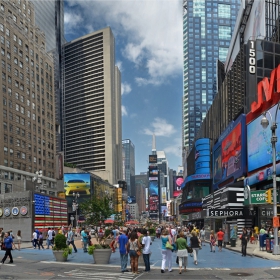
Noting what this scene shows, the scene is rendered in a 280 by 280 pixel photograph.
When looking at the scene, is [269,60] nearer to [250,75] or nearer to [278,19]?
[250,75]

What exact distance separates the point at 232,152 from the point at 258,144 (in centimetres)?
1263

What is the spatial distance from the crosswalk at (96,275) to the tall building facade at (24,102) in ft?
196

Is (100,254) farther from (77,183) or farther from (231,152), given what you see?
(77,183)

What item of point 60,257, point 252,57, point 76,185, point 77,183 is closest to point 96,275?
point 60,257

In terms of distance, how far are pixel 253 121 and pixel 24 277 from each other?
40517 mm

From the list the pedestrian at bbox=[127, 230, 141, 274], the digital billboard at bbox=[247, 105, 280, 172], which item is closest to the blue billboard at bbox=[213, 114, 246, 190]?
the digital billboard at bbox=[247, 105, 280, 172]

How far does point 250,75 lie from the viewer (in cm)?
5903

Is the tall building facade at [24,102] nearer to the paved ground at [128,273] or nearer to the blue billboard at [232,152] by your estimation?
the blue billboard at [232,152]

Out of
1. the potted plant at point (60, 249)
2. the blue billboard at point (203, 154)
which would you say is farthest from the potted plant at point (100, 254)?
the blue billboard at point (203, 154)

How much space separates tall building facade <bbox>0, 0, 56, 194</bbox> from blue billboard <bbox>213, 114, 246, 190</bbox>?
115ft

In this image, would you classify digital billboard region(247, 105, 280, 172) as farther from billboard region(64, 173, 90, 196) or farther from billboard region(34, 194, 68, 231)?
billboard region(64, 173, 90, 196)

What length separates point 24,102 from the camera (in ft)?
280

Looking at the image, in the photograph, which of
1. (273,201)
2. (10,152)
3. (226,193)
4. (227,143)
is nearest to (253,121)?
(226,193)

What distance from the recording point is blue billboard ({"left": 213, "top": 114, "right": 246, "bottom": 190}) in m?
56.3
